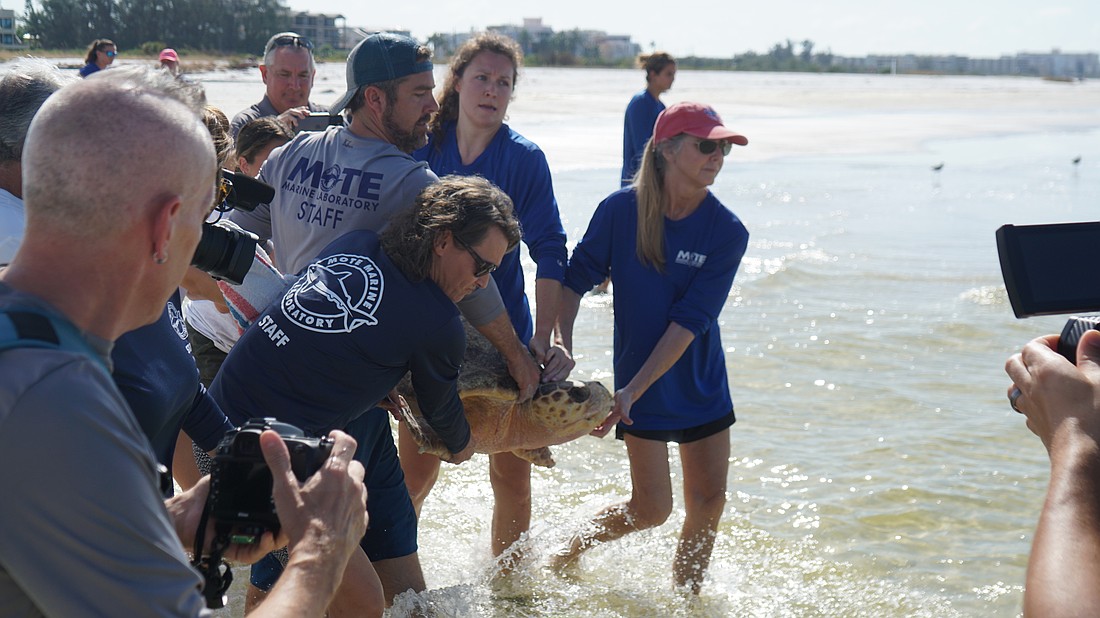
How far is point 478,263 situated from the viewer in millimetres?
3166

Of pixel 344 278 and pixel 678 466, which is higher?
pixel 344 278

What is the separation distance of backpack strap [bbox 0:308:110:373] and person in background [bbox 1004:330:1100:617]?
4.71 feet

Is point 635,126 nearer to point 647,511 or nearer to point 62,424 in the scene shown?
point 647,511

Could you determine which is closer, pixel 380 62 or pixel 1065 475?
pixel 1065 475

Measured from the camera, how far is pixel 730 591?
4688mm

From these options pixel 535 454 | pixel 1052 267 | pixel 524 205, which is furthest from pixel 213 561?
pixel 524 205

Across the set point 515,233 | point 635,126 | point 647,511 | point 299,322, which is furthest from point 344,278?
point 635,126

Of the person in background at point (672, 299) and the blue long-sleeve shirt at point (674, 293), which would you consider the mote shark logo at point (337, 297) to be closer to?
the person in background at point (672, 299)

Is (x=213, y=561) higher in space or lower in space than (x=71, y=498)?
lower

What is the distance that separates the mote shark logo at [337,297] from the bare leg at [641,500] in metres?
1.74

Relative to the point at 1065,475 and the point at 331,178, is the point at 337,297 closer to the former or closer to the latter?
the point at 331,178

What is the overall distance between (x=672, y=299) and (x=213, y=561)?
9.02 feet

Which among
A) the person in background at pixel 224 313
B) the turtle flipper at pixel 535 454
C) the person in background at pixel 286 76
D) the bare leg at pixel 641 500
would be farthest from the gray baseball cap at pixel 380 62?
the person in background at pixel 286 76

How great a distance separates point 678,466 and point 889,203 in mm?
13138
